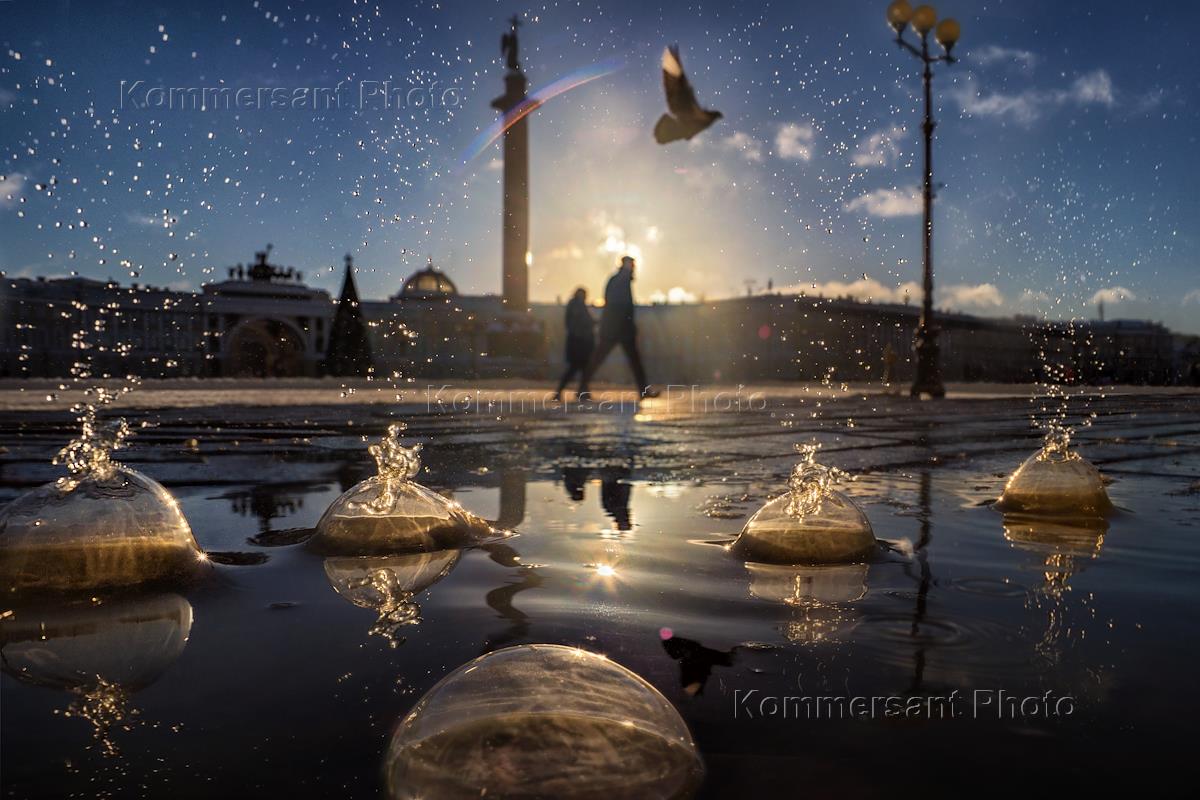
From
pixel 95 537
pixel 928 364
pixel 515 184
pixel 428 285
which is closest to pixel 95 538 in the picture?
pixel 95 537

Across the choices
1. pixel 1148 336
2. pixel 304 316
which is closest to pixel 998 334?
pixel 1148 336

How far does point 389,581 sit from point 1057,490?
7.17ft

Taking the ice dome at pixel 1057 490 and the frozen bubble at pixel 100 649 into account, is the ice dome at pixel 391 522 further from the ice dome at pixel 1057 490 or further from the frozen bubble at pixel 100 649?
the ice dome at pixel 1057 490

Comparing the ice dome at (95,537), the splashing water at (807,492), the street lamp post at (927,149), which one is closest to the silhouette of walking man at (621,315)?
the street lamp post at (927,149)

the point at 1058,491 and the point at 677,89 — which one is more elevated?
the point at 677,89

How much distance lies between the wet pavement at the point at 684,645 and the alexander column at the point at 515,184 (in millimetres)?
42738

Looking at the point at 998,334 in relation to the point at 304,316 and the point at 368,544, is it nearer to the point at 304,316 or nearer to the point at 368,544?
the point at 304,316

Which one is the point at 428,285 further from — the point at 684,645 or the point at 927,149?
the point at 684,645

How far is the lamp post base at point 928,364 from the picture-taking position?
1557cm

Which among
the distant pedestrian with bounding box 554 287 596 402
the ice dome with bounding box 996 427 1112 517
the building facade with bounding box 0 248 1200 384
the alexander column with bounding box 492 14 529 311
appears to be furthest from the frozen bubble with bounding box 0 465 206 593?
the alexander column with bounding box 492 14 529 311

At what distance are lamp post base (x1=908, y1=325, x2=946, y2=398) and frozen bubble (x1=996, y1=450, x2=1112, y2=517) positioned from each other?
13174 mm

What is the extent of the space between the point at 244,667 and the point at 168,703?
16 centimetres

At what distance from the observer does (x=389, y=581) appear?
1904 mm

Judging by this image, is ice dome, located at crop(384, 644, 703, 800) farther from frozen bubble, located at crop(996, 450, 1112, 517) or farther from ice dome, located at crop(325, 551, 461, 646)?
frozen bubble, located at crop(996, 450, 1112, 517)
